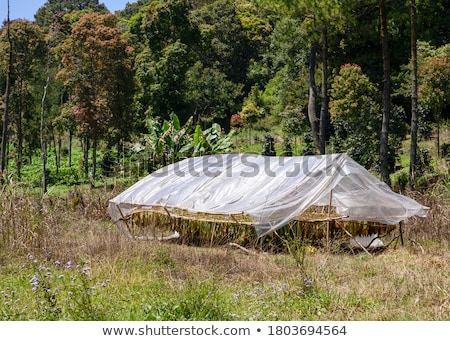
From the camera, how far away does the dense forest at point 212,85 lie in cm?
1742

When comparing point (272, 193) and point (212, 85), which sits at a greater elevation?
point (212, 85)

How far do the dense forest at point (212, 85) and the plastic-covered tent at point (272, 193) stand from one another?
4.56m

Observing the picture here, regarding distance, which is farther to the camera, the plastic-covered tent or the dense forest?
the dense forest

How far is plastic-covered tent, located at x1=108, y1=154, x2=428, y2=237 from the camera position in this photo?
9438mm

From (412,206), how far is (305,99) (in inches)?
733

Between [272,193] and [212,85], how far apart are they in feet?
79.5

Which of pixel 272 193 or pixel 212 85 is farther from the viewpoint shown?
pixel 212 85

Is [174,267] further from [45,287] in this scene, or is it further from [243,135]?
[243,135]

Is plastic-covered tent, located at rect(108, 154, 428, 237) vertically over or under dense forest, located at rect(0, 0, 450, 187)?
under

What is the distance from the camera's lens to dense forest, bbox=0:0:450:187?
1742 cm

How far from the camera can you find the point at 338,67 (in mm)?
25016

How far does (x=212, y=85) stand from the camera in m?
33.4

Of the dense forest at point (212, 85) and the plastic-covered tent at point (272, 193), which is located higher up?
the dense forest at point (212, 85)

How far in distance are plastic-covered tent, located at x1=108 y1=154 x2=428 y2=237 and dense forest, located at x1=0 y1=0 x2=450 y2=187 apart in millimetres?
4564
